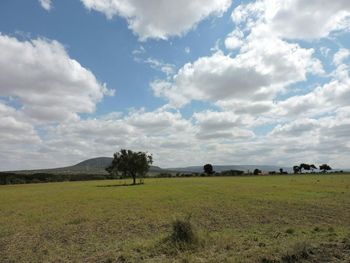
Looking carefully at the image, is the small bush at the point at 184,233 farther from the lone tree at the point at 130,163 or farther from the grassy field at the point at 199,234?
the lone tree at the point at 130,163

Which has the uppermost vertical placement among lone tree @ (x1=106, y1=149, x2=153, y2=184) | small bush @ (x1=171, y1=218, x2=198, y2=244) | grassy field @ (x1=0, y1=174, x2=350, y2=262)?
lone tree @ (x1=106, y1=149, x2=153, y2=184)

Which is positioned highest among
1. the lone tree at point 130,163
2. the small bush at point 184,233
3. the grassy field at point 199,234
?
the lone tree at point 130,163

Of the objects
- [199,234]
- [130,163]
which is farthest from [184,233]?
[130,163]

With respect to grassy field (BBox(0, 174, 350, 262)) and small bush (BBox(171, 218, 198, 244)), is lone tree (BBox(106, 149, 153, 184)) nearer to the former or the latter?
grassy field (BBox(0, 174, 350, 262))

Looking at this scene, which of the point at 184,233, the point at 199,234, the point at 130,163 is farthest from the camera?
the point at 130,163

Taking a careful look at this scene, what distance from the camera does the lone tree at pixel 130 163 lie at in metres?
89.0

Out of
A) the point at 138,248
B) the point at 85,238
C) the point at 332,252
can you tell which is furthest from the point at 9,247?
the point at 332,252

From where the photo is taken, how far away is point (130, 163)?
89.1m

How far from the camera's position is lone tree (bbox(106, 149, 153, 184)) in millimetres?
89000

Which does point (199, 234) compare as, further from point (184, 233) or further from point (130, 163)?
point (130, 163)

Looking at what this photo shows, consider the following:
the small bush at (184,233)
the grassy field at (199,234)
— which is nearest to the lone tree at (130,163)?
the grassy field at (199,234)

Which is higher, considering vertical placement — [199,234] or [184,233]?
[184,233]

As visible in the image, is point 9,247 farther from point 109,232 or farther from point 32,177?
point 32,177

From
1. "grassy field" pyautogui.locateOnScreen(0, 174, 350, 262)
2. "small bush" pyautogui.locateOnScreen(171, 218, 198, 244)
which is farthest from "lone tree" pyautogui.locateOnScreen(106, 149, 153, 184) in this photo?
"small bush" pyautogui.locateOnScreen(171, 218, 198, 244)
